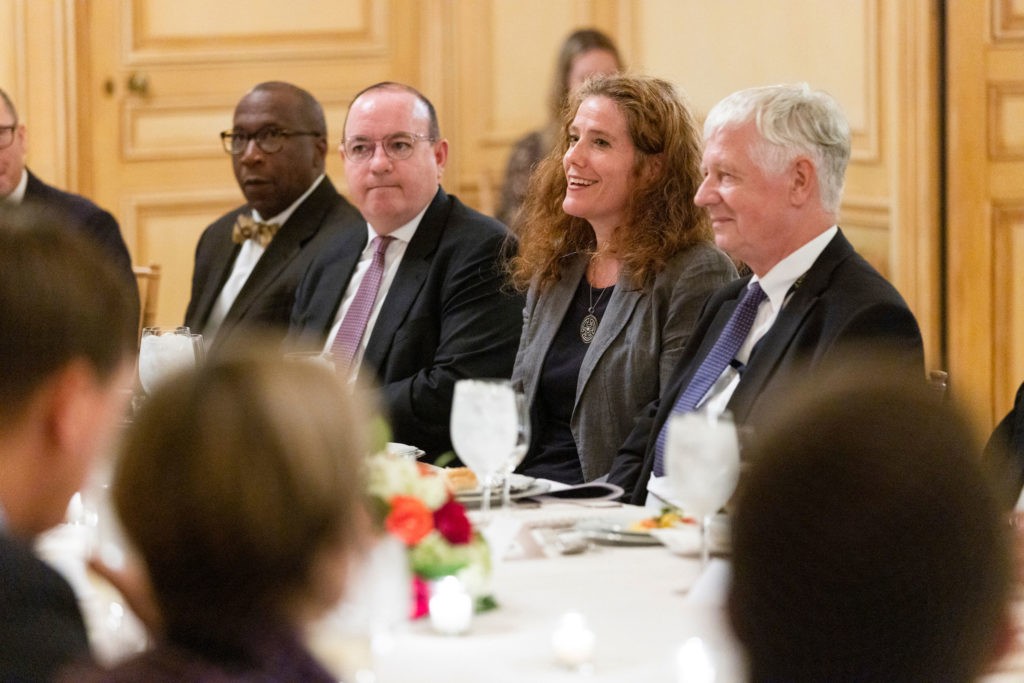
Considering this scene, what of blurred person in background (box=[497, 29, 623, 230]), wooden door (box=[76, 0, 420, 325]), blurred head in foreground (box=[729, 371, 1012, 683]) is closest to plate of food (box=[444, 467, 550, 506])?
blurred head in foreground (box=[729, 371, 1012, 683])

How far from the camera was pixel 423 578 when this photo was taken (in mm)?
1651

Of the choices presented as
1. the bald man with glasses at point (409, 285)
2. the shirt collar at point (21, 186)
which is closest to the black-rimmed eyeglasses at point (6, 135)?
the shirt collar at point (21, 186)

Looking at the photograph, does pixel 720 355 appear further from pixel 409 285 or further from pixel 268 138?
pixel 268 138

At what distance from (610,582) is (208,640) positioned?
2.84 ft

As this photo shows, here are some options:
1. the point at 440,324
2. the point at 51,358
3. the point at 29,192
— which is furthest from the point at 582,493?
Answer: the point at 29,192

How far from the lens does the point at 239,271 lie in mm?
4449

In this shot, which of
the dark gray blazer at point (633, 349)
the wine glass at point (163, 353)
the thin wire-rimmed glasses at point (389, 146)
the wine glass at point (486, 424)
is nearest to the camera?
the wine glass at point (486, 424)

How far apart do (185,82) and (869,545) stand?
226 inches

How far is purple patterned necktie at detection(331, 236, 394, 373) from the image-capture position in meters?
3.54

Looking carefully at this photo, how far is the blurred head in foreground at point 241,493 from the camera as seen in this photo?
92cm

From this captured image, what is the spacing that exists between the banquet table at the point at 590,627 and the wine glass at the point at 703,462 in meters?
0.08

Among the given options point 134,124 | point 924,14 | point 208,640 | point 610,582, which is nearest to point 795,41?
point 924,14

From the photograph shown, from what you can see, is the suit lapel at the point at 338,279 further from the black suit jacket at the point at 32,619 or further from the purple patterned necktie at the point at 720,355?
the black suit jacket at the point at 32,619

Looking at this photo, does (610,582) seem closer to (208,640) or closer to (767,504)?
(208,640)
